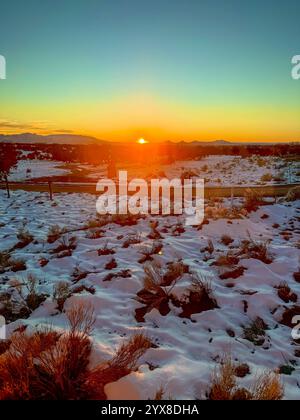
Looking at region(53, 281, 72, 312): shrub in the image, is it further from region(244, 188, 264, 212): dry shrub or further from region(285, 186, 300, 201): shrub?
region(285, 186, 300, 201): shrub

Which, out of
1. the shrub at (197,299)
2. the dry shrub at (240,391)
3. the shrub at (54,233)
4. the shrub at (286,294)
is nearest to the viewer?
the dry shrub at (240,391)

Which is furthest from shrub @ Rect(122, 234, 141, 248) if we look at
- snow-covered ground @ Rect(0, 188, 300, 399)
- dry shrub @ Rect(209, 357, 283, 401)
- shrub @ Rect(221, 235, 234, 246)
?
dry shrub @ Rect(209, 357, 283, 401)

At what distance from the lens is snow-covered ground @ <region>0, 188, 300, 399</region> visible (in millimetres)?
4477

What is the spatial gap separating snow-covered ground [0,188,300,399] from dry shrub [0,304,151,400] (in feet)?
0.57

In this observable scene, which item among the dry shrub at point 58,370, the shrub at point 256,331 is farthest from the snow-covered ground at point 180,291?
the dry shrub at point 58,370

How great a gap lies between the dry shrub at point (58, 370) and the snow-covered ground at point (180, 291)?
0.18 metres

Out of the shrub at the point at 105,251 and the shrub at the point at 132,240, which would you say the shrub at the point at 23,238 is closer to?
the shrub at the point at 105,251

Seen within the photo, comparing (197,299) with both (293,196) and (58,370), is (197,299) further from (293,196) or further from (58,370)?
(293,196)

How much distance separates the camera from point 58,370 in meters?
3.85

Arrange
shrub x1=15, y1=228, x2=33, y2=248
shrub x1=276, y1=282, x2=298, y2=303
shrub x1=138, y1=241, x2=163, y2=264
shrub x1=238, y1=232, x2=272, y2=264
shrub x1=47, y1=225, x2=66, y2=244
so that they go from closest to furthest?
shrub x1=276, y1=282, x2=298, y2=303
shrub x1=238, y1=232, x2=272, y2=264
shrub x1=138, y1=241, x2=163, y2=264
shrub x1=15, y1=228, x2=33, y2=248
shrub x1=47, y1=225, x2=66, y2=244

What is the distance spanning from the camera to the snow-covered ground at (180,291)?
176 inches

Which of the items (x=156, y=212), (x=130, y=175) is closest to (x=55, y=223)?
(x=156, y=212)

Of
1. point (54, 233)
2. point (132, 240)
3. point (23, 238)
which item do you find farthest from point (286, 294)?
point (23, 238)

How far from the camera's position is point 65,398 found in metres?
3.76
